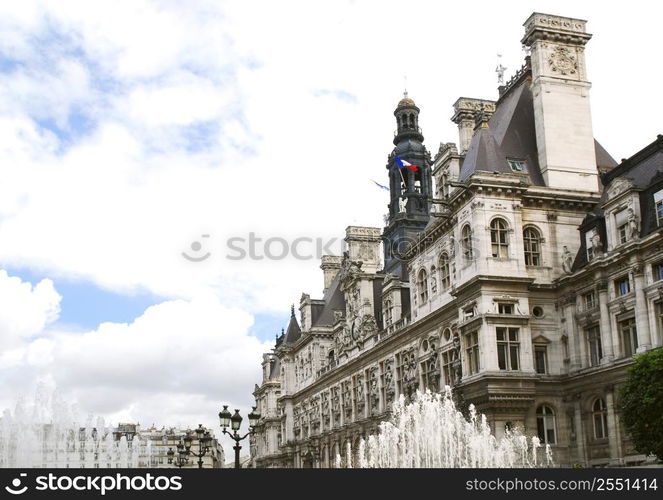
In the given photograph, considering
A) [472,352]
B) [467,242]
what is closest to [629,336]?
[472,352]

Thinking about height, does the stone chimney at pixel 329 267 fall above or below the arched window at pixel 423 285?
Answer: above

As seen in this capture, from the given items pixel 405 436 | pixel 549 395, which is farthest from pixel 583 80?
pixel 405 436

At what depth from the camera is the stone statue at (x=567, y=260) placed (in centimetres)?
4908

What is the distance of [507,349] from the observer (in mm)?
47250

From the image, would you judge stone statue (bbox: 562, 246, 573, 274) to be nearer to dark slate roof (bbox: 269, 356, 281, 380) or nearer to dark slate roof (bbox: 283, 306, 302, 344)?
dark slate roof (bbox: 283, 306, 302, 344)

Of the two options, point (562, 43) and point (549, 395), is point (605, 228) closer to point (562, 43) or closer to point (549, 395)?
point (549, 395)

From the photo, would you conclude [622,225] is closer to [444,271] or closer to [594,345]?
[594,345]

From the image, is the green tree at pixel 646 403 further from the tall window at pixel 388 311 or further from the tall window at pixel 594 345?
the tall window at pixel 388 311

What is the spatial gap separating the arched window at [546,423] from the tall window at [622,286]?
7.52 m

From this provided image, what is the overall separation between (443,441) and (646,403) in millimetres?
18333

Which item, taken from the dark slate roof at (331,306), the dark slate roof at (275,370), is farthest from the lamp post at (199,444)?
the dark slate roof at (275,370)

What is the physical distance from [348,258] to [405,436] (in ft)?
85.1
